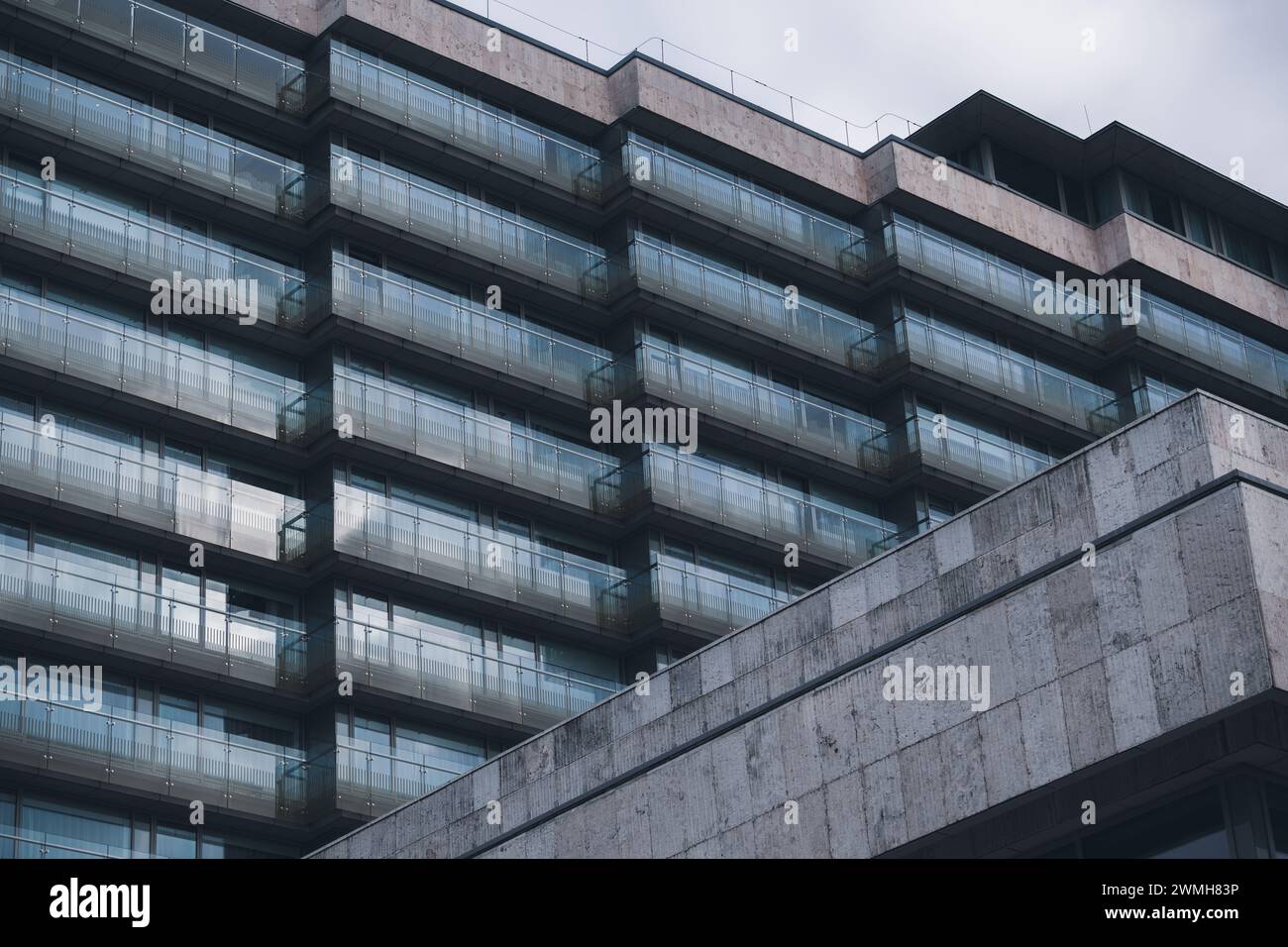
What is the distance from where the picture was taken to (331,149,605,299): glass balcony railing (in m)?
55.4

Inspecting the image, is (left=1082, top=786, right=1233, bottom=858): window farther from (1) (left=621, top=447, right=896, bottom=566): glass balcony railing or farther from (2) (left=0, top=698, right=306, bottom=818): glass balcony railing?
(1) (left=621, top=447, right=896, bottom=566): glass balcony railing

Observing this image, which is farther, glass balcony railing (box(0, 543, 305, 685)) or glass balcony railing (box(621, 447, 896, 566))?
glass balcony railing (box(621, 447, 896, 566))

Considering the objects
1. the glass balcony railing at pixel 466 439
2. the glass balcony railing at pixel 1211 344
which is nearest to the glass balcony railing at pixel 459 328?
the glass balcony railing at pixel 466 439

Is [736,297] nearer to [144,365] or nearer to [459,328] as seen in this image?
[459,328]

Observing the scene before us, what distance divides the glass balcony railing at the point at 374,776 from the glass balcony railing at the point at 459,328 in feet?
34.3

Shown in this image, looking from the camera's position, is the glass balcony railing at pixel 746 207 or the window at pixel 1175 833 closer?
→ the window at pixel 1175 833

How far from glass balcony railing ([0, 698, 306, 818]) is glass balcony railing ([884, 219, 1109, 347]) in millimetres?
24615

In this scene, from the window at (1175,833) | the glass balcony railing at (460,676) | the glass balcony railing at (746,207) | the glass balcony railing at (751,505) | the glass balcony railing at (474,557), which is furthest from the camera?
the glass balcony railing at (746,207)

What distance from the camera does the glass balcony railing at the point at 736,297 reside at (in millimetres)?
59438

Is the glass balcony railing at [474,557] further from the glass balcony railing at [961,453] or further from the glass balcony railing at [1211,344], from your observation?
the glass balcony railing at [1211,344]

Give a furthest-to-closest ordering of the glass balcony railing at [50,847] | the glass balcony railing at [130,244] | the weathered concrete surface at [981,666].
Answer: the glass balcony railing at [130,244]
the glass balcony railing at [50,847]
the weathered concrete surface at [981,666]

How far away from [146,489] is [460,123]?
14.1m

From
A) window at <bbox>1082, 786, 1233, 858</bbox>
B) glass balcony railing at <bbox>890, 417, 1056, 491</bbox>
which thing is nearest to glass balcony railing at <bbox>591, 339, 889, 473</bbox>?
glass balcony railing at <bbox>890, 417, 1056, 491</bbox>

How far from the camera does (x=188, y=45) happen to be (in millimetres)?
54156
